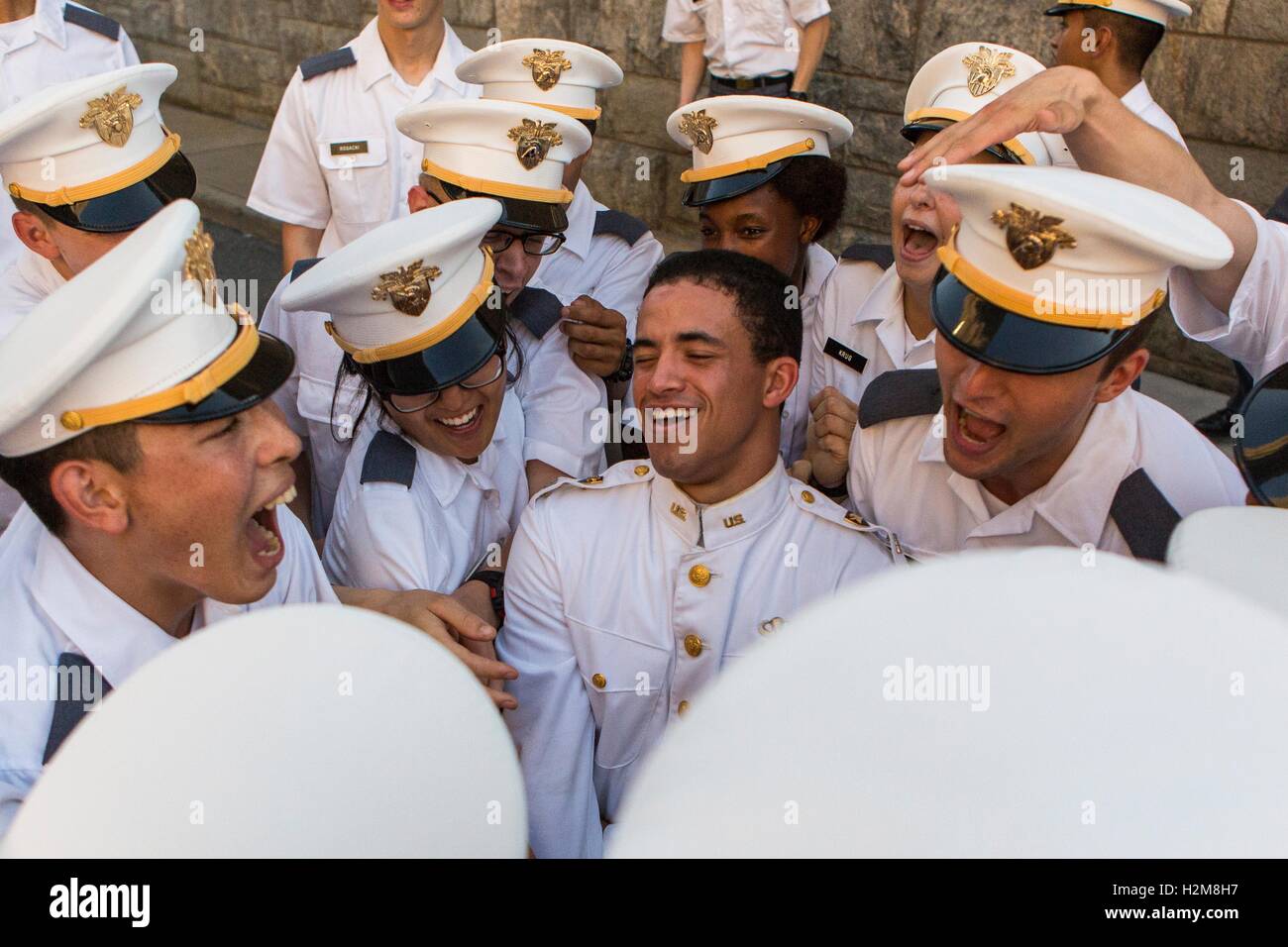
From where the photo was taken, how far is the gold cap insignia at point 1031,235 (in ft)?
5.68

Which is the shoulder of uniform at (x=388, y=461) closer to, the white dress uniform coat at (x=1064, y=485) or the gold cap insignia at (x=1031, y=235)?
the white dress uniform coat at (x=1064, y=485)

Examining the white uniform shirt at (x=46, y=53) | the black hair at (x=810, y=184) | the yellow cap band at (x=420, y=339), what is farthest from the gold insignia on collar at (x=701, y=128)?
the white uniform shirt at (x=46, y=53)

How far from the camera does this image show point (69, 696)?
1.62m

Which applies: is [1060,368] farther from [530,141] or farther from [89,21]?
[89,21]

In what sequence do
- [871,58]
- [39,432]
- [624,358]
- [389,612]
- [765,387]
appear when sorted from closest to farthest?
[39,432]
[389,612]
[765,387]
[624,358]
[871,58]

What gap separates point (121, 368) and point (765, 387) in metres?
1.20

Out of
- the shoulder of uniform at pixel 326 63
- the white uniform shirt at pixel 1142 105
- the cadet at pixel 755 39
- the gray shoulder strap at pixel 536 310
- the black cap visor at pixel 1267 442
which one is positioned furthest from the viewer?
the cadet at pixel 755 39

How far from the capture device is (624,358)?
9.76 feet

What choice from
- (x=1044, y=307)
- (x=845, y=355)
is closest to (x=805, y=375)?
(x=845, y=355)

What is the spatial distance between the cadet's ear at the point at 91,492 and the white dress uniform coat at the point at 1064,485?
140cm

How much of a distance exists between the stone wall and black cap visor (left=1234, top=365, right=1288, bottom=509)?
357cm

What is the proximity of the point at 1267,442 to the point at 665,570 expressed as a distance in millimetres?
1082

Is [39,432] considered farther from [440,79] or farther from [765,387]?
[440,79]
